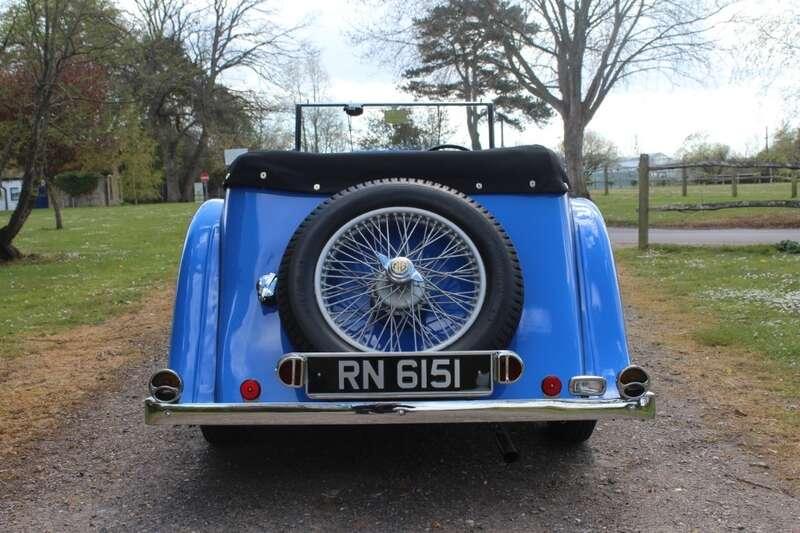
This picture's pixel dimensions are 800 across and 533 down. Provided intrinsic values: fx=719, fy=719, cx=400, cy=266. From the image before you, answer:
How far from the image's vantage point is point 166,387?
3094 mm

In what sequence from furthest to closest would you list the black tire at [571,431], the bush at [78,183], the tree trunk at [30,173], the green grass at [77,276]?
the bush at [78,183], the tree trunk at [30,173], the green grass at [77,276], the black tire at [571,431]

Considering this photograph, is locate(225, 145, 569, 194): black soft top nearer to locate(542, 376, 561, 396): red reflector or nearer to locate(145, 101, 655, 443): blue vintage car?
locate(145, 101, 655, 443): blue vintage car

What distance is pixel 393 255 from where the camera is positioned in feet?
10.9

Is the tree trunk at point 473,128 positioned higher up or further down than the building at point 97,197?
further down

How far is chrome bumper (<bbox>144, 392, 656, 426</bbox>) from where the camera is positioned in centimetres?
293

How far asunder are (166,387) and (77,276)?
29.9 feet

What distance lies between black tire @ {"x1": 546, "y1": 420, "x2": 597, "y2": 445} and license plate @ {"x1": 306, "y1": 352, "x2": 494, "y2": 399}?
0.96m

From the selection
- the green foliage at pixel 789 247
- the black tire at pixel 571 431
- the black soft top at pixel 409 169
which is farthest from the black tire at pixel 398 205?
the green foliage at pixel 789 247

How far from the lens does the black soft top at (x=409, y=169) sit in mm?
3584

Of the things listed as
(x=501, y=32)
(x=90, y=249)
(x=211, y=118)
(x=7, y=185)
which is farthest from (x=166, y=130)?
(x=90, y=249)

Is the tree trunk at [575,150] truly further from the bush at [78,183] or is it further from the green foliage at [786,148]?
the bush at [78,183]

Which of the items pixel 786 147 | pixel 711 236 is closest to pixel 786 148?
pixel 786 147

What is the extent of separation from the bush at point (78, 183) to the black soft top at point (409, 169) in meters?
49.7

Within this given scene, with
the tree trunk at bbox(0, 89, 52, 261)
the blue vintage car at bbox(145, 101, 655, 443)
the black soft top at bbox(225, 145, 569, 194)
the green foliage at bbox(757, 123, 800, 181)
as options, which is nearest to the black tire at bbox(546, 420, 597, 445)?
the blue vintage car at bbox(145, 101, 655, 443)
